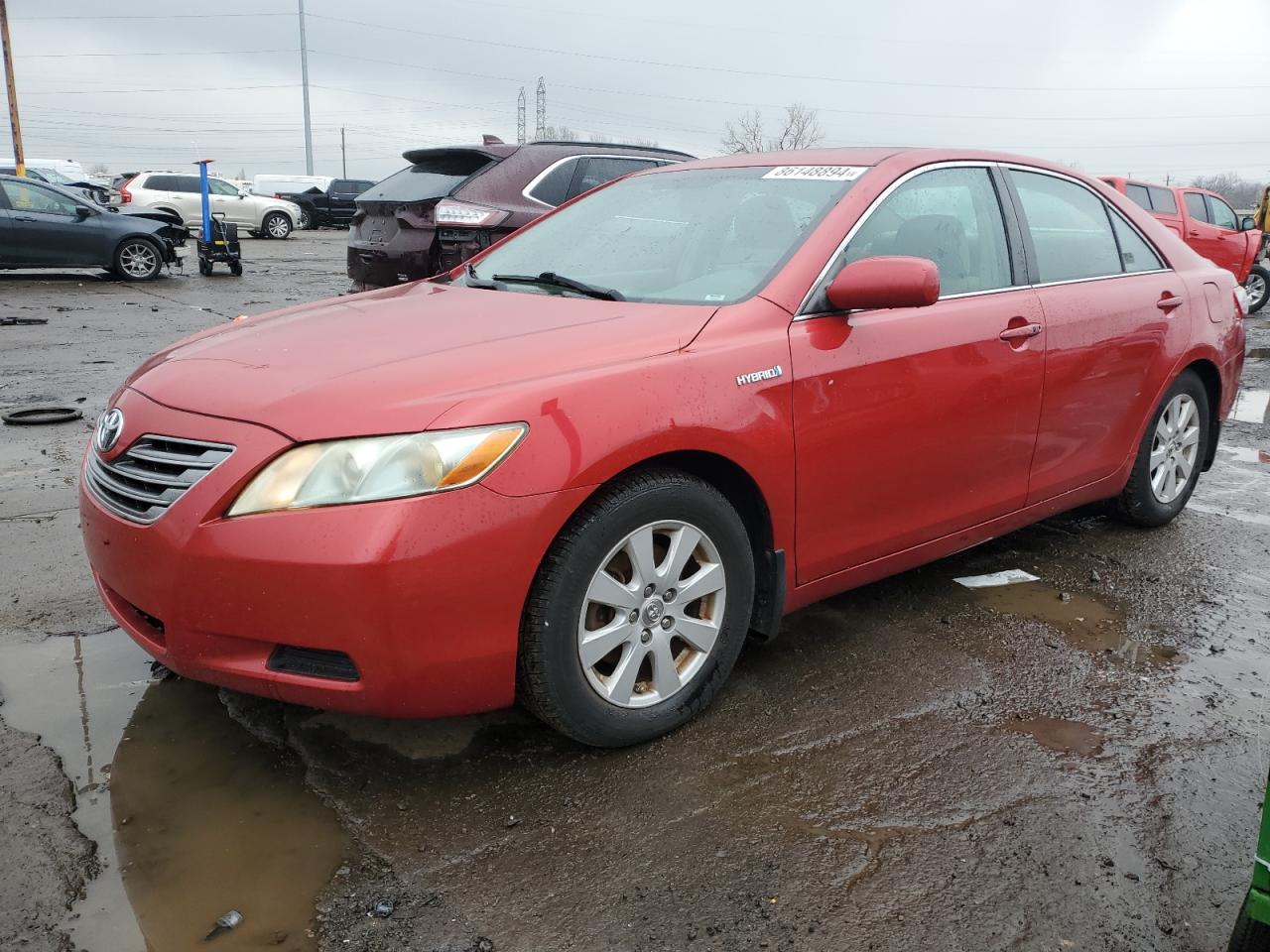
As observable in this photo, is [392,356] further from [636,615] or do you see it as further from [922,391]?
[922,391]

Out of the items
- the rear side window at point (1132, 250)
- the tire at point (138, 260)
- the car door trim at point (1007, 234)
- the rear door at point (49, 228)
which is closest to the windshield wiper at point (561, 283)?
the car door trim at point (1007, 234)

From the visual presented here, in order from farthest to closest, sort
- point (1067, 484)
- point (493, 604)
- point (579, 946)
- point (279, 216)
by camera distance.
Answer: point (279, 216) → point (1067, 484) → point (493, 604) → point (579, 946)

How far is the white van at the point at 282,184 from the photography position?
1427 inches

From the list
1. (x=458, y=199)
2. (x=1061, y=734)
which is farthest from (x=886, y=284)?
(x=458, y=199)

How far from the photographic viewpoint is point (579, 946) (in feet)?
6.76

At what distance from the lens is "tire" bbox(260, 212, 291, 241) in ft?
95.9

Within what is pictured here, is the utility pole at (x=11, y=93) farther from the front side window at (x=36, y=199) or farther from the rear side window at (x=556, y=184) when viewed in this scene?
the rear side window at (x=556, y=184)

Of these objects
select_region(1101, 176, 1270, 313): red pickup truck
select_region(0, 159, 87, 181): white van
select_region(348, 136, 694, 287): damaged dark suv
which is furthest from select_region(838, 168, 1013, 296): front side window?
select_region(0, 159, 87, 181): white van

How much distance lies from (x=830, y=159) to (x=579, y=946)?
2645 mm

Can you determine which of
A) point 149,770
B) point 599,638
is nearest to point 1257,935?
point 599,638

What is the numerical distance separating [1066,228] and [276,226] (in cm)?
2858

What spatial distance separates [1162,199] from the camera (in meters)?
15.4

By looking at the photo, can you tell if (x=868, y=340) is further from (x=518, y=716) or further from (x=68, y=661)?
(x=68, y=661)

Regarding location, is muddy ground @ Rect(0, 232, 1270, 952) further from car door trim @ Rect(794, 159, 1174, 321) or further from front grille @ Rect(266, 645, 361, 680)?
car door trim @ Rect(794, 159, 1174, 321)
